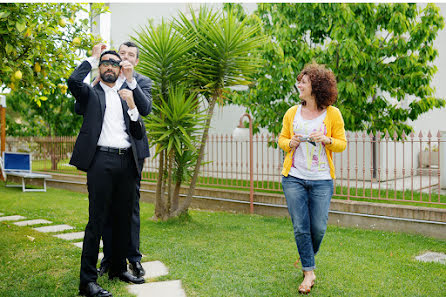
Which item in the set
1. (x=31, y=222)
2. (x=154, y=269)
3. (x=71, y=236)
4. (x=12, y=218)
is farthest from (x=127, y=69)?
(x=12, y=218)

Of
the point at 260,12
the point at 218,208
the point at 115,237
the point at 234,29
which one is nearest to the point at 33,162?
the point at 218,208

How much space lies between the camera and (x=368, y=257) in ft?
15.3

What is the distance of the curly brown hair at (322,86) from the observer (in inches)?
143

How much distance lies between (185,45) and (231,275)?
135 inches

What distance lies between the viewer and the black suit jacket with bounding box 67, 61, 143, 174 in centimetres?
319

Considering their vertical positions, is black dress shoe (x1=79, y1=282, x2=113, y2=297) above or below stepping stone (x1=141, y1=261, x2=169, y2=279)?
above

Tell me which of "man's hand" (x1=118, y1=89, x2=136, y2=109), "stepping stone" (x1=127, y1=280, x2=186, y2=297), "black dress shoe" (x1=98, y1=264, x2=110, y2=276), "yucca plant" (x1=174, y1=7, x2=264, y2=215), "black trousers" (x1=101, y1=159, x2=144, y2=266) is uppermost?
"yucca plant" (x1=174, y1=7, x2=264, y2=215)

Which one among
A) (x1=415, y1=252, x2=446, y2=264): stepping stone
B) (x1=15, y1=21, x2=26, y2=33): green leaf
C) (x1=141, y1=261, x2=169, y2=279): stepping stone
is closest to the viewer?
(x1=15, y1=21, x2=26, y2=33): green leaf

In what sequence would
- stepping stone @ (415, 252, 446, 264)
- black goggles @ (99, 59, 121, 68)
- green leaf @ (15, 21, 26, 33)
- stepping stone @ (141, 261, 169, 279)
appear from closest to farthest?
green leaf @ (15, 21, 26, 33)
black goggles @ (99, 59, 121, 68)
stepping stone @ (141, 261, 169, 279)
stepping stone @ (415, 252, 446, 264)

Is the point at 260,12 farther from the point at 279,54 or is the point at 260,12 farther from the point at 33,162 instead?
the point at 33,162

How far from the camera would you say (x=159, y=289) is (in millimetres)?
3486

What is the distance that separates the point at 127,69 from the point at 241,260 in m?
2.38

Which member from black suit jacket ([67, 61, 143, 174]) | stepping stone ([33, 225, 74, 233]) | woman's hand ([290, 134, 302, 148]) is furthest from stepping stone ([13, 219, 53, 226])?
woman's hand ([290, 134, 302, 148])

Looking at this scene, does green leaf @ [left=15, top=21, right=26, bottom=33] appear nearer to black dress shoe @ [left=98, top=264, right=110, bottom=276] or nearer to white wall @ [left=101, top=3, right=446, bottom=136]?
black dress shoe @ [left=98, top=264, right=110, bottom=276]
